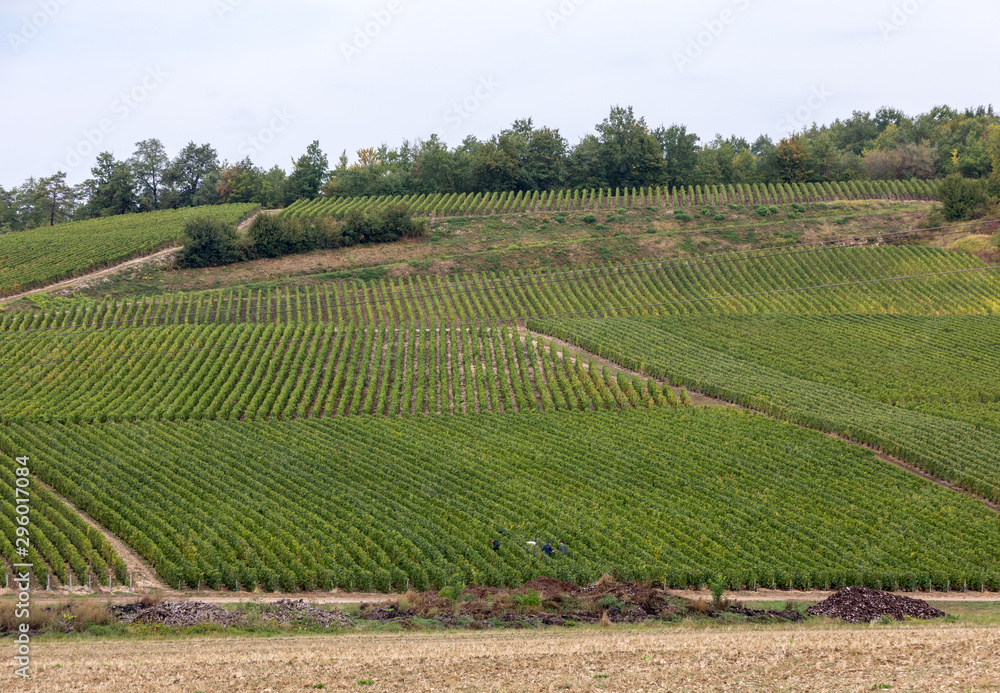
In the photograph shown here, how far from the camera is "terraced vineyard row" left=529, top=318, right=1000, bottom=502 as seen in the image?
1394 inches

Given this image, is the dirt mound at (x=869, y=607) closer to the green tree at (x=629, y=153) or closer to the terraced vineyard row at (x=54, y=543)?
the terraced vineyard row at (x=54, y=543)

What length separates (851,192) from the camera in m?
94.1

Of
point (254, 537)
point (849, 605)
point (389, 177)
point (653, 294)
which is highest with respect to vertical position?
point (389, 177)

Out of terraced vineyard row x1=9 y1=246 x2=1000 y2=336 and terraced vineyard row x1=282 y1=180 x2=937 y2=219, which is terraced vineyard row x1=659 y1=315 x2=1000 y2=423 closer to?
terraced vineyard row x1=9 y1=246 x2=1000 y2=336

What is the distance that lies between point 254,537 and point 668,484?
14064 mm

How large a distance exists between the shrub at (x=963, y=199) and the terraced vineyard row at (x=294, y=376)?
4392cm

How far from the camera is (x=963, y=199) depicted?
254 feet

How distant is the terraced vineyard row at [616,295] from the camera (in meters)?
59.4

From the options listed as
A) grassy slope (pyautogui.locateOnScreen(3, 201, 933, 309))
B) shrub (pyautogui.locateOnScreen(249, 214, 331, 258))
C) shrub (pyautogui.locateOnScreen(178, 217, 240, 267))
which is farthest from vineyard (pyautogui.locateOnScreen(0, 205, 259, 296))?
shrub (pyautogui.locateOnScreen(249, 214, 331, 258))

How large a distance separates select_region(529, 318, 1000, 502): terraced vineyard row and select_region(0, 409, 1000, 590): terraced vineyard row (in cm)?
158

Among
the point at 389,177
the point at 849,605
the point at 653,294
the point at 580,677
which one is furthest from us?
the point at 389,177

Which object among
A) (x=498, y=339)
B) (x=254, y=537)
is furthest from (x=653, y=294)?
(x=254, y=537)

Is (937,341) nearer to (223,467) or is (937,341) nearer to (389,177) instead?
(223,467)

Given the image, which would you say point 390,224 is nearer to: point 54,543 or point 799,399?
point 799,399
